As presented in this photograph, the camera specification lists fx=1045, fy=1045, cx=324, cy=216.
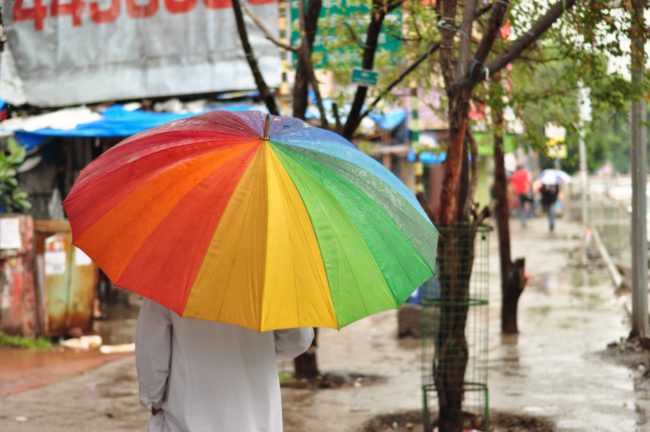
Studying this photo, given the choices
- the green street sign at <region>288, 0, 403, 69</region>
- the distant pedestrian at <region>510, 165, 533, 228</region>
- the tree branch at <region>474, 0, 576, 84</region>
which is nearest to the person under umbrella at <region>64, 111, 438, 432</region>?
the tree branch at <region>474, 0, 576, 84</region>

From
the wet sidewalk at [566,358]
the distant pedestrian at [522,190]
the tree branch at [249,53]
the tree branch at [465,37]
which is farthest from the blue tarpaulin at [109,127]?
the distant pedestrian at [522,190]

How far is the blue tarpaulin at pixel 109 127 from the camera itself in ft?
45.4

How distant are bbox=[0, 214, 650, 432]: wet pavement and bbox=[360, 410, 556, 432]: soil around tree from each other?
0.38 feet

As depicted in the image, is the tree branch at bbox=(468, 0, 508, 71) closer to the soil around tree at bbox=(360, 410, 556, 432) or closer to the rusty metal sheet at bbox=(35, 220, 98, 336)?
the soil around tree at bbox=(360, 410, 556, 432)

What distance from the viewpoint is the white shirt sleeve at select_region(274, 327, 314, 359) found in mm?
4477

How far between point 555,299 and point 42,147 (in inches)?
332

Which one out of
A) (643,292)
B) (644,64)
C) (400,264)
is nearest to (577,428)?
(644,64)

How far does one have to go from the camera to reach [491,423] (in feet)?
27.9

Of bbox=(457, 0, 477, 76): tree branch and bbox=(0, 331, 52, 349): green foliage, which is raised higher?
bbox=(457, 0, 477, 76): tree branch

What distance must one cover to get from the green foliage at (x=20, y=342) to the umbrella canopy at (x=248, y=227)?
25.6 feet

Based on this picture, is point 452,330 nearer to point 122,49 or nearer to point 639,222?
point 639,222

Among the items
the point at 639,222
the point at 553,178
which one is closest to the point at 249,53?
the point at 639,222

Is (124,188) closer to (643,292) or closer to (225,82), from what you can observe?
(643,292)

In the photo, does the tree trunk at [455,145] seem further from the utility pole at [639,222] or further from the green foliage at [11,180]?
the green foliage at [11,180]
